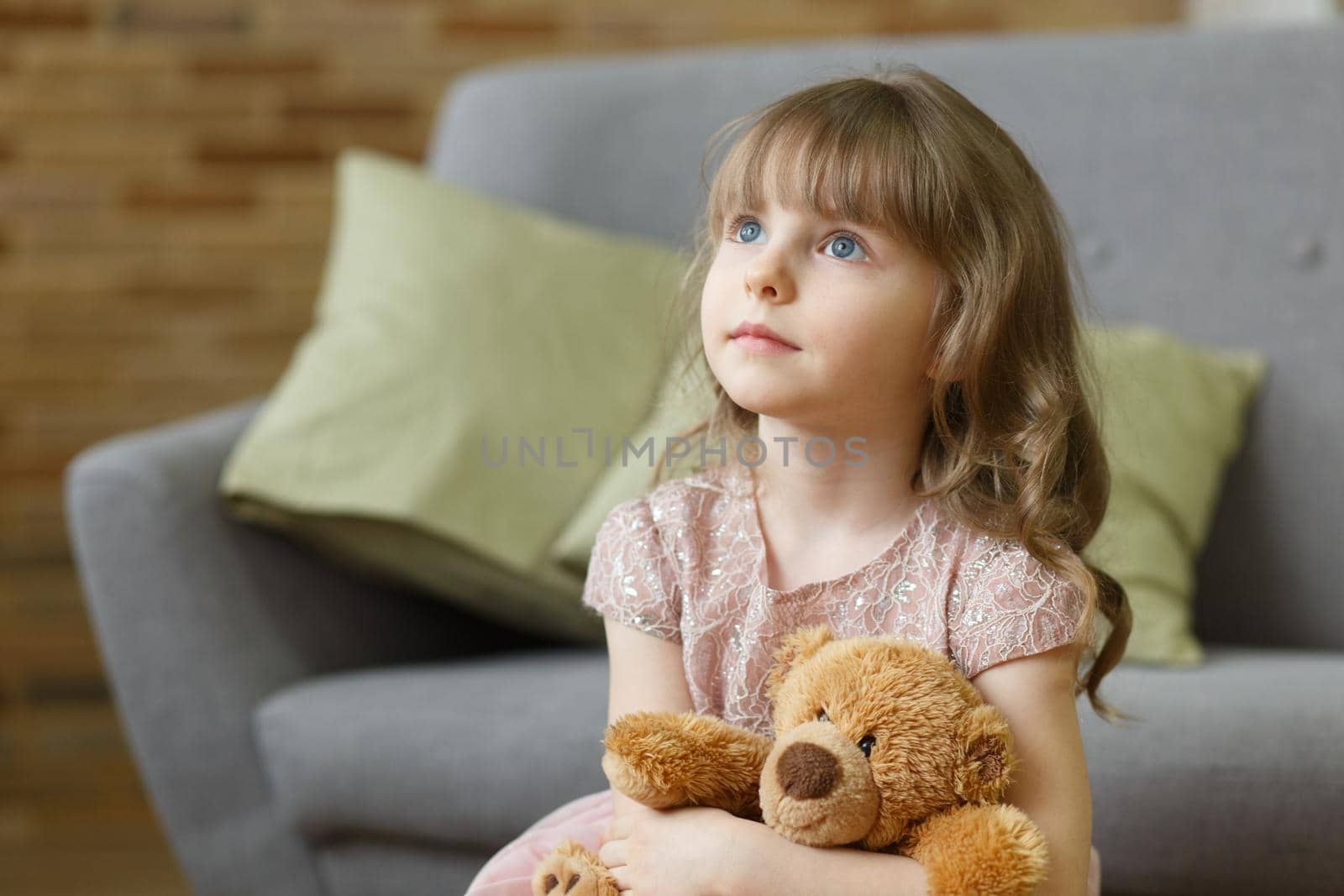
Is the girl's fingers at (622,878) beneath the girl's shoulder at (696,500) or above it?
beneath

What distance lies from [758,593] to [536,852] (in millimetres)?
239

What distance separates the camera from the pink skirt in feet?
2.95

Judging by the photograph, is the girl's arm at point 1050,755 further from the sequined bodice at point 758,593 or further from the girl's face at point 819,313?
the girl's face at point 819,313

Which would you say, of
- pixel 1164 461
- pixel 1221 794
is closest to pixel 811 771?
pixel 1221 794

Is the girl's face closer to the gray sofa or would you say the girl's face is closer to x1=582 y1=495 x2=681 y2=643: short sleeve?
x1=582 y1=495 x2=681 y2=643: short sleeve

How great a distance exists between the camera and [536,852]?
3.04ft

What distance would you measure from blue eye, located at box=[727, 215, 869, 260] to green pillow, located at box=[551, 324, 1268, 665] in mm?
421

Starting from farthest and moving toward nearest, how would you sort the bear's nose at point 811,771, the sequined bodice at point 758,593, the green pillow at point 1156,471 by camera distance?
the green pillow at point 1156,471
the sequined bodice at point 758,593
the bear's nose at point 811,771

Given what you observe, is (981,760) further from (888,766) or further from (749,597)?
(749,597)

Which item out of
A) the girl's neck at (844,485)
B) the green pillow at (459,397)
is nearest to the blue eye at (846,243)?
the girl's neck at (844,485)

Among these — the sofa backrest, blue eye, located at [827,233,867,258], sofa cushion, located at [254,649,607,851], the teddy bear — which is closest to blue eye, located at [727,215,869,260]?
blue eye, located at [827,233,867,258]

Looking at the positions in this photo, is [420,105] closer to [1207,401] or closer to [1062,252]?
[1207,401]

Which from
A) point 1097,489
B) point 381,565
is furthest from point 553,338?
point 1097,489

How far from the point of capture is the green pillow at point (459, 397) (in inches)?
53.5
